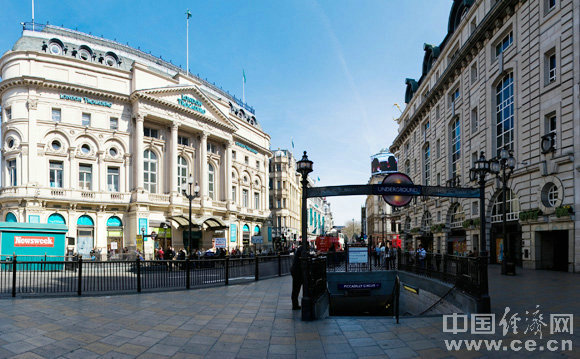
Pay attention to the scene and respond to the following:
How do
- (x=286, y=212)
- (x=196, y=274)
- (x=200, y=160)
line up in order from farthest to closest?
(x=286, y=212)
(x=200, y=160)
(x=196, y=274)

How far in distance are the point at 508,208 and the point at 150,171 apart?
35.4 meters

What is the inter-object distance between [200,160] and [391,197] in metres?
39.8

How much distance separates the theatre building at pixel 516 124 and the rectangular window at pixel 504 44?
7cm

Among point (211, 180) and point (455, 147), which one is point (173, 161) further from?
point (455, 147)

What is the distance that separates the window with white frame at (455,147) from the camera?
3633 cm

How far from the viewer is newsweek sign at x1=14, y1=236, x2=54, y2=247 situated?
79.1 feet

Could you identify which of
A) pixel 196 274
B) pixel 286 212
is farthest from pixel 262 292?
pixel 286 212

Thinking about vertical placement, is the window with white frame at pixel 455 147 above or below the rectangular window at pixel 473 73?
below

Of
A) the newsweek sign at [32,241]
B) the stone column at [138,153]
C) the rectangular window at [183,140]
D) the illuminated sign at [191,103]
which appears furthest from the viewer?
the rectangular window at [183,140]

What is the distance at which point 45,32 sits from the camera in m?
39.8

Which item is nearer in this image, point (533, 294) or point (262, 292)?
point (533, 294)

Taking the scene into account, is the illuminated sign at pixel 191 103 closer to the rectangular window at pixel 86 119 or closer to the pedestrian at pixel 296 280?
the rectangular window at pixel 86 119

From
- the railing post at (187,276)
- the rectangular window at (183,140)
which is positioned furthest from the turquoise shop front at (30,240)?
the rectangular window at (183,140)

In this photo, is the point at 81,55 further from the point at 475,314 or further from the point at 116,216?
the point at 475,314
